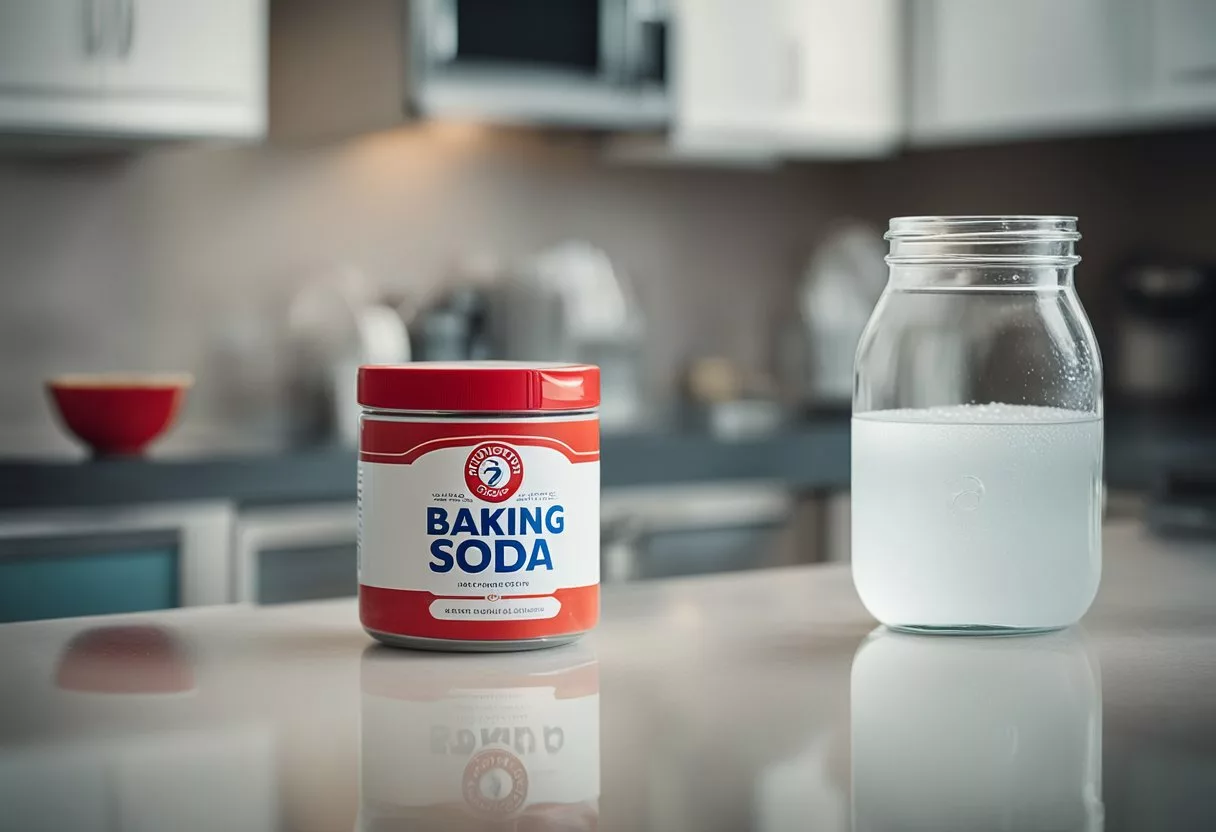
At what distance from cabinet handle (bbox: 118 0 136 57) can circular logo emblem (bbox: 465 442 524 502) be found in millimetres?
1947

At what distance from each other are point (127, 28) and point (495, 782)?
7.08ft

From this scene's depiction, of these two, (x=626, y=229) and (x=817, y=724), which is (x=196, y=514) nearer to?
(x=626, y=229)

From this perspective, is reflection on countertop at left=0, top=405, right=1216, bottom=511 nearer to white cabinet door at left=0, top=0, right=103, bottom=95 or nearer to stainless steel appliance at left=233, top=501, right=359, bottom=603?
stainless steel appliance at left=233, top=501, right=359, bottom=603

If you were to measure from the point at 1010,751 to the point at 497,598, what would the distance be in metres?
0.24

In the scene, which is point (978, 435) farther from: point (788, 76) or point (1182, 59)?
point (788, 76)

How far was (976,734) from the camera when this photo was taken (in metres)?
0.57

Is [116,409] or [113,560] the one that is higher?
[116,409]

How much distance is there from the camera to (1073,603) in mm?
751

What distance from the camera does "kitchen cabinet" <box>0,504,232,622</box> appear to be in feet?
6.92

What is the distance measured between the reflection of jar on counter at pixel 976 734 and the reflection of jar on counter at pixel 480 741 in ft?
0.31

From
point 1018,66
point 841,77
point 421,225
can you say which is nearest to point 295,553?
point 421,225

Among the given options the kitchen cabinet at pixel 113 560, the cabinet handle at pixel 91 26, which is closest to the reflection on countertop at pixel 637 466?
the kitchen cabinet at pixel 113 560

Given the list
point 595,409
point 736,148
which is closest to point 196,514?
point 736,148

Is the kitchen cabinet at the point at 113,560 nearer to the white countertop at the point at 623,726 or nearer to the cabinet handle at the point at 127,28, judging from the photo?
the cabinet handle at the point at 127,28
